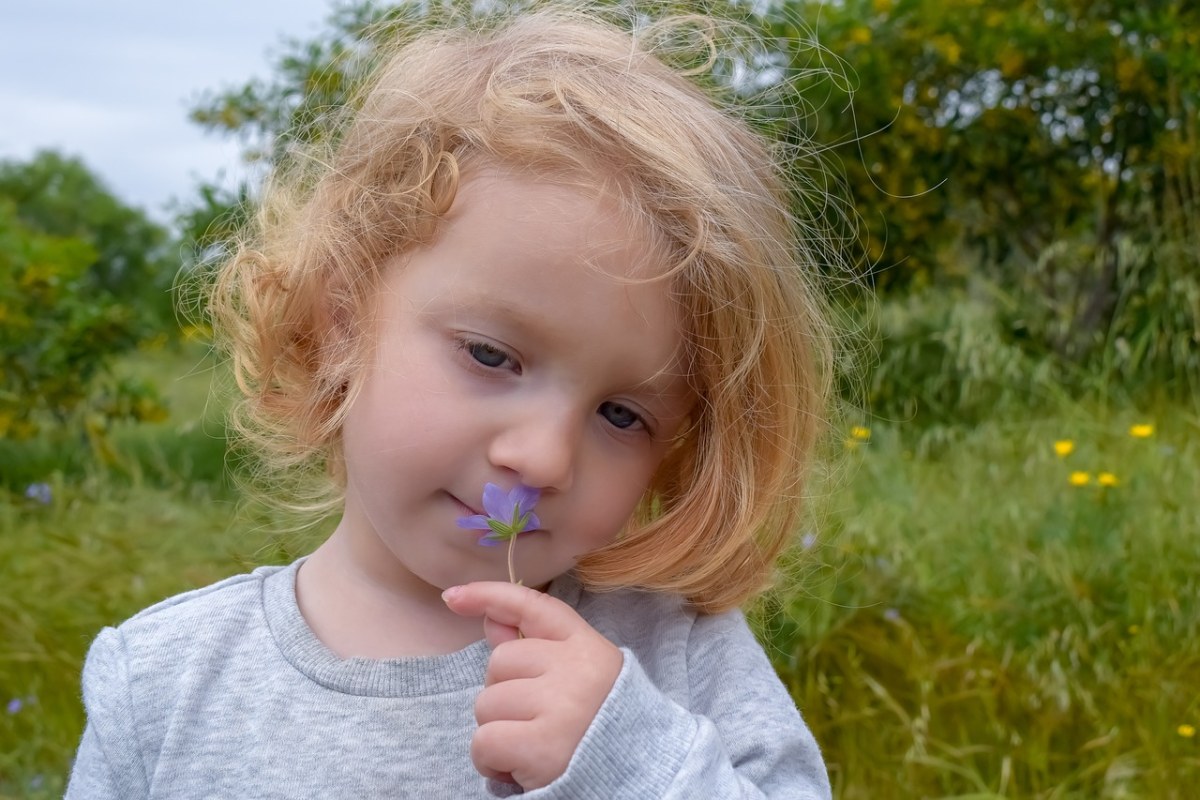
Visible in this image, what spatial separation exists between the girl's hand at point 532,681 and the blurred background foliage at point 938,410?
715mm

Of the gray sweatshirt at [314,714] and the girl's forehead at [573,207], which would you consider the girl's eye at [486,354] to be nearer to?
the girl's forehead at [573,207]

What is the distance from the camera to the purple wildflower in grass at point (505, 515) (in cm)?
122

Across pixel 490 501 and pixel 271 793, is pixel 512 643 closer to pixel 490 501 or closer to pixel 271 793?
pixel 490 501

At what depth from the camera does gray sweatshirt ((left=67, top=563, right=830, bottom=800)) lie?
1.43 m

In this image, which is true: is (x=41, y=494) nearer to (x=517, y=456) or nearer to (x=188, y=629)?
(x=188, y=629)

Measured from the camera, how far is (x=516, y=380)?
129cm

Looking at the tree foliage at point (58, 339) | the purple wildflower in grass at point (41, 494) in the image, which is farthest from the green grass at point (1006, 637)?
the tree foliage at point (58, 339)

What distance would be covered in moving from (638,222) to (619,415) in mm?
216

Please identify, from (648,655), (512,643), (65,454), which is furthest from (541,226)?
(65,454)

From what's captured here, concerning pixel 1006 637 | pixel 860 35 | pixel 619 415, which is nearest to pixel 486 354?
pixel 619 415

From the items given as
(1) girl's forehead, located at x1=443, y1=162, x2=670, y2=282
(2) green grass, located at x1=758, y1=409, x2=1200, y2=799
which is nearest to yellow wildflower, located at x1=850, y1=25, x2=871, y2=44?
(2) green grass, located at x1=758, y1=409, x2=1200, y2=799

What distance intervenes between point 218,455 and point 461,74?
371 cm

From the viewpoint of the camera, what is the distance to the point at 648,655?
1.55 meters

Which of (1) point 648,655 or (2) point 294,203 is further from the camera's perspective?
(2) point 294,203
